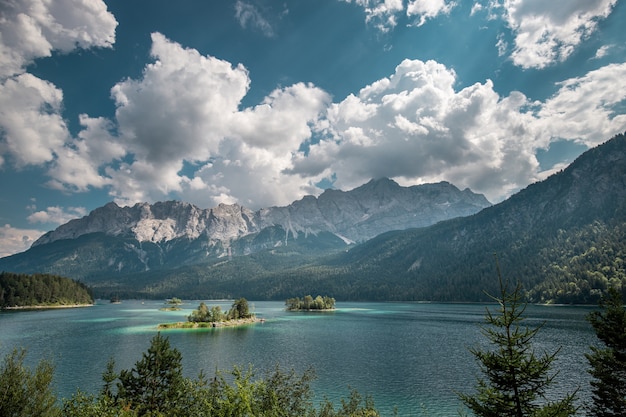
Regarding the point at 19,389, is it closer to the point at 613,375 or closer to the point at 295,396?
the point at 295,396

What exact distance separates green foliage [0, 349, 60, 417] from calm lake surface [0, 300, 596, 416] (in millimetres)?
9136

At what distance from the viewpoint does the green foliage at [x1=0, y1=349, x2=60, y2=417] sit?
90.7ft

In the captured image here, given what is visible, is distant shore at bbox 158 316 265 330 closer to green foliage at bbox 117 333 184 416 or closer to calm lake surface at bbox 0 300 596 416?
calm lake surface at bbox 0 300 596 416

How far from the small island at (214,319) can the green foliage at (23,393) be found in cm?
12470

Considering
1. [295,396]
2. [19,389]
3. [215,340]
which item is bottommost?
[215,340]

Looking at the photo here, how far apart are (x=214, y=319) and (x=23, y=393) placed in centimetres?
13919

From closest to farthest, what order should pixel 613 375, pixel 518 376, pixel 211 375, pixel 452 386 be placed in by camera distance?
pixel 518 376
pixel 613 375
pixel 452 386
pixel 211 375

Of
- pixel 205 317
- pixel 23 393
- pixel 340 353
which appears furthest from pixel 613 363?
pixel 205 317

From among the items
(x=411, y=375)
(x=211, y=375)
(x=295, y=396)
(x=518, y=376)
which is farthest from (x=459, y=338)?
(x=518, y=376)

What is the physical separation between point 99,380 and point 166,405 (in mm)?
34378

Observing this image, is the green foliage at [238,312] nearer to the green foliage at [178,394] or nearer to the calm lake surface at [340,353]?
the calm lake surface at [340,353]

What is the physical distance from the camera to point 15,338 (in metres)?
108

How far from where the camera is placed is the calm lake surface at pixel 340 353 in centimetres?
5897

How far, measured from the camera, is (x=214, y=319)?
16138cm
